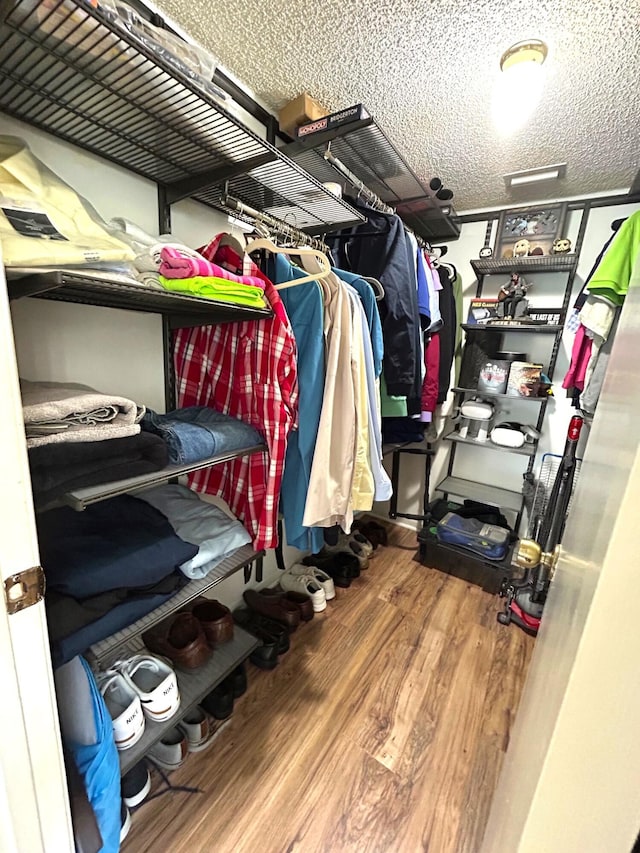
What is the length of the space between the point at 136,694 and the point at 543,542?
179cm

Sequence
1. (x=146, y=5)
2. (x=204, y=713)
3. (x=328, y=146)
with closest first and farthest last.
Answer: (x=146, y=5)
(x=204, y=713)
(x=328, y=146)

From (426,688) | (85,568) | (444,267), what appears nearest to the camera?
(85,568)

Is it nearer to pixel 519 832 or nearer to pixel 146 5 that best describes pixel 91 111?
pixel 146 5

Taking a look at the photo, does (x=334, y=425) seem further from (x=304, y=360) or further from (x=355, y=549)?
(x=355, y=549)

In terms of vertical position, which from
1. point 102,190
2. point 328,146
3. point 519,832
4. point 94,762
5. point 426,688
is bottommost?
point 426,688

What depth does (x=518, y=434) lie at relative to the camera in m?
2.04

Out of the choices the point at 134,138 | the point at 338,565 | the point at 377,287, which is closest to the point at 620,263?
the point at 377,287

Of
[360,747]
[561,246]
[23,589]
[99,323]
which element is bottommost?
[360,747]

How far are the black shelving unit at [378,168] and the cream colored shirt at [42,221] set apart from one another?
0.84m

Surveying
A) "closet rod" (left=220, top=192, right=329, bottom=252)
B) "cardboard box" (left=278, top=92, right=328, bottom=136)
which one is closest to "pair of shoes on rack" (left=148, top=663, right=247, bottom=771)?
"closet rod" (left=220, top=192, right=329, bottom=252)

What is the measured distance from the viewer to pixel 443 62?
3.66 ft

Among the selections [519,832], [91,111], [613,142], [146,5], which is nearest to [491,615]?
Answer: [519,832]

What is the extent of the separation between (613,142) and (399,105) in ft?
3.09

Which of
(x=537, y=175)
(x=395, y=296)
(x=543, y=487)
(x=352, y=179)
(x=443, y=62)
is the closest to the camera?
(x=443, y=62)
